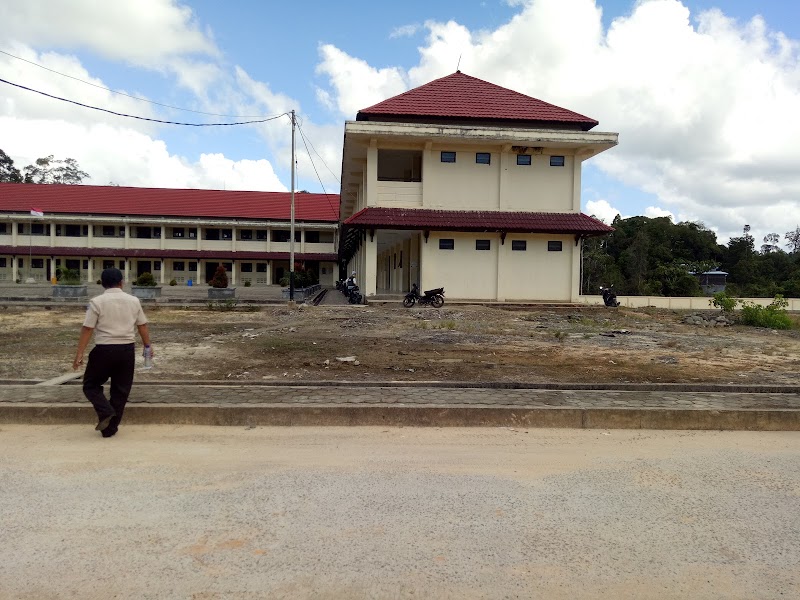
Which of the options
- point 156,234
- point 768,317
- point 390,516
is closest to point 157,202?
point 156,234

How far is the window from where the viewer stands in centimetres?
2569

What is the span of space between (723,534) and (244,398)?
4.55 m

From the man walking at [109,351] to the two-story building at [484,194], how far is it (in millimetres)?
17908

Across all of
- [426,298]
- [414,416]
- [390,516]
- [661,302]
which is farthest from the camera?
[661,302]

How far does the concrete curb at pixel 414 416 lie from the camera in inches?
219

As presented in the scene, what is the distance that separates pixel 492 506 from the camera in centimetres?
374

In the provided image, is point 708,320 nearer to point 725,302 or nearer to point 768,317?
point 768,317

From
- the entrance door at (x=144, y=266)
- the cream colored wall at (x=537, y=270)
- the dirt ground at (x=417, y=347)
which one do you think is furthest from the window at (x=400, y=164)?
the entrance door at (x=144, y=266)

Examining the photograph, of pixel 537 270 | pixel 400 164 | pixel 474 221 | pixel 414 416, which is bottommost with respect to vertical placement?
pixel 414 416

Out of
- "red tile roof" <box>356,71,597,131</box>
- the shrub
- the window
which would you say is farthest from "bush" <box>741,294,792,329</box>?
the window

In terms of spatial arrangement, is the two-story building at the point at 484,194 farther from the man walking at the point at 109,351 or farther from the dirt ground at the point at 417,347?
the man walking at the point at 109,351

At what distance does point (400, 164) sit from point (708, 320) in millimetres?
16112

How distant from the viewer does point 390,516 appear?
354 centimetres

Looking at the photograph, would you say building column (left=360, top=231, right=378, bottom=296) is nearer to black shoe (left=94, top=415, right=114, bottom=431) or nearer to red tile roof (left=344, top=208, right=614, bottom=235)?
red tile roof (left=344, top=208, right=614, bottom=235)
